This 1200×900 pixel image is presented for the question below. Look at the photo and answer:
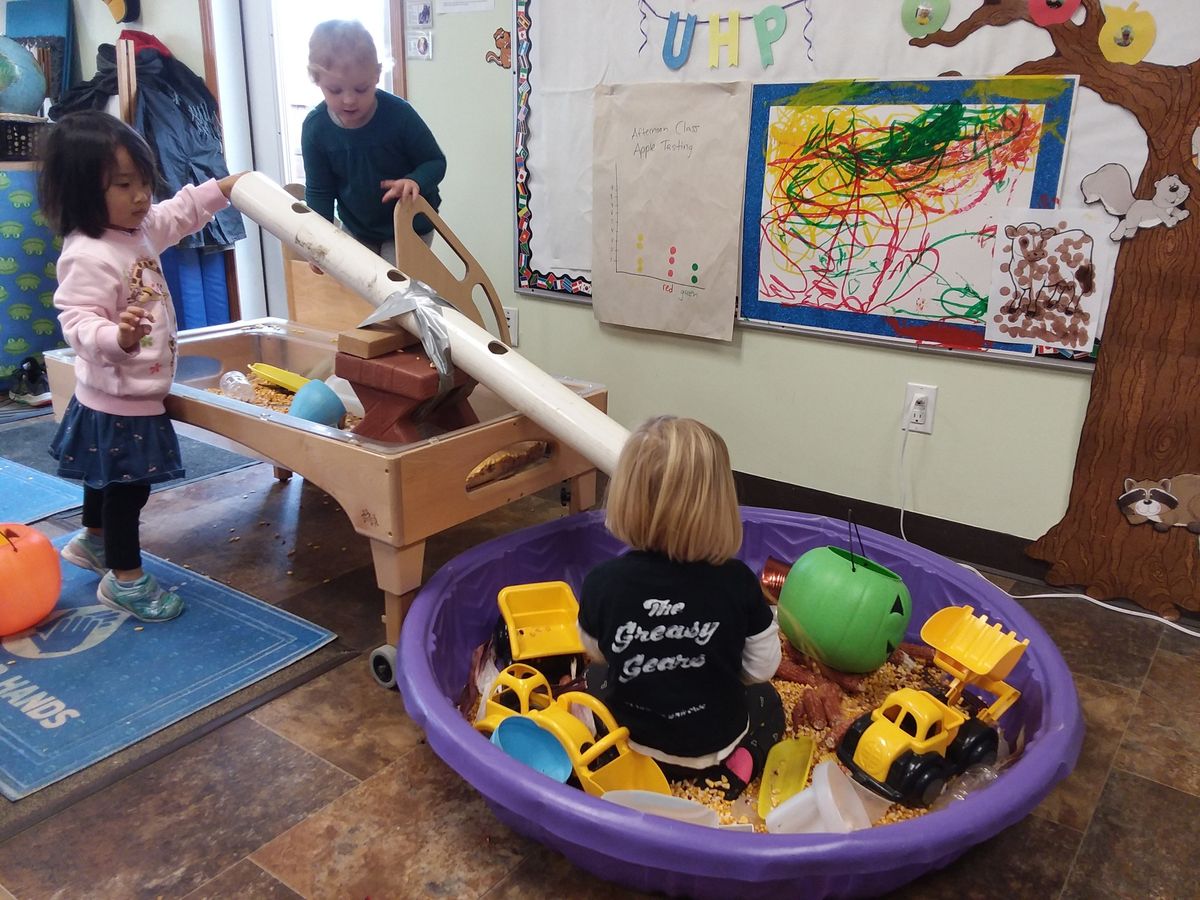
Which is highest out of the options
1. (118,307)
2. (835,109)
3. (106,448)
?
(835,109)

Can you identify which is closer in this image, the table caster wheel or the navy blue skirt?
the table caster wheel

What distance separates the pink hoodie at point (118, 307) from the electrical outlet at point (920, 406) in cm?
148

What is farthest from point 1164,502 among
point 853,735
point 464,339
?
point 464,339

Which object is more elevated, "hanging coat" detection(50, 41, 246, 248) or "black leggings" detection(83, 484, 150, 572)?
"hanging coat" detection(50, 41, 246, 248)

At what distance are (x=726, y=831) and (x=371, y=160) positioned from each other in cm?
162

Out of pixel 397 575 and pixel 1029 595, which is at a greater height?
pixel 397 575

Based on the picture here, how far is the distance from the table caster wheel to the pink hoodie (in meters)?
0.64

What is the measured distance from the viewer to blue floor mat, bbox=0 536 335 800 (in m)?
1.30

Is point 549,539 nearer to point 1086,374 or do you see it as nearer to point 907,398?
point 907,398

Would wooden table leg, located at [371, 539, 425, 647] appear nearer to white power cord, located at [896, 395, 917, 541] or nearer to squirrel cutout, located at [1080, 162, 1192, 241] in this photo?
white power cord, located at [896, 395, 917, 541]

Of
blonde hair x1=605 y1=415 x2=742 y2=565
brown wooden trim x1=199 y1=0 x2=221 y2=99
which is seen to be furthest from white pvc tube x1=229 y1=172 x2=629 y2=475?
brown wooden trim x1=199 y1=0 x2=221 y2=99

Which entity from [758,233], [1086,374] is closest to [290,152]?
[758,233]

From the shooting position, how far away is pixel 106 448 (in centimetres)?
160

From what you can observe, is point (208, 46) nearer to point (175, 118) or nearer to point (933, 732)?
point (175, 118)
